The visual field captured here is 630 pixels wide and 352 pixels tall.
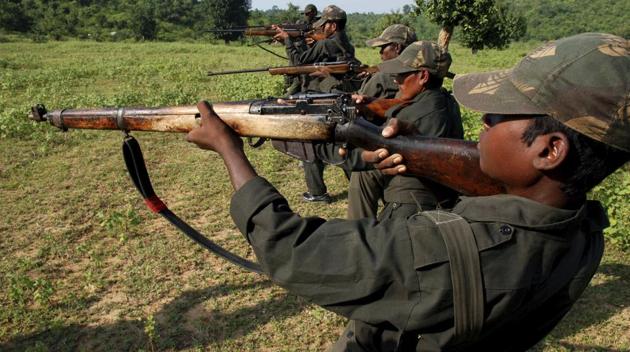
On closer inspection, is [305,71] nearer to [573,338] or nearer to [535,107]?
[573,338]

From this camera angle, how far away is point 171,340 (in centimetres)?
377

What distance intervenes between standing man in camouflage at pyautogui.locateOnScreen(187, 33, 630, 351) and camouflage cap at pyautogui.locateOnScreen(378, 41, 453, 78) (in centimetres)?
226

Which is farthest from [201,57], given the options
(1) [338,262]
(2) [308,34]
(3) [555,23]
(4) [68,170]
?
(3) [555,23]

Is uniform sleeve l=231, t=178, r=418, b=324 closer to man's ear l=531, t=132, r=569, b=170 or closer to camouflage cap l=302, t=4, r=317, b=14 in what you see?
man's ear l=531, t=132, r=569, b=170

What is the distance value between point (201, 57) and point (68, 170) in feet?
60.7

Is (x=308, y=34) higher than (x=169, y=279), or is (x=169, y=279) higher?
(x=308, y=34)

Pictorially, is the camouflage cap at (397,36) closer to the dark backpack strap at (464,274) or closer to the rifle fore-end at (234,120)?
the rifle fore-end at (234,120)

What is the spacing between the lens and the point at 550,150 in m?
1.25

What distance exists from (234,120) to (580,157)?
5.32ft

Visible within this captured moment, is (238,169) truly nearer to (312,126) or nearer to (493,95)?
(493,95)

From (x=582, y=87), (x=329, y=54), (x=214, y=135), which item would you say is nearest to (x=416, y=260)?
(x=582, y=87)

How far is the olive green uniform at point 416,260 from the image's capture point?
1223 millimetres

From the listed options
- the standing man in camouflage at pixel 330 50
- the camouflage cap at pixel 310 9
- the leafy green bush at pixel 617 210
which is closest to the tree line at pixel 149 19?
the camouflage cap at pixel 310 9

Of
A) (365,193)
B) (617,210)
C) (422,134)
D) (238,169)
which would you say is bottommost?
(617,210)
